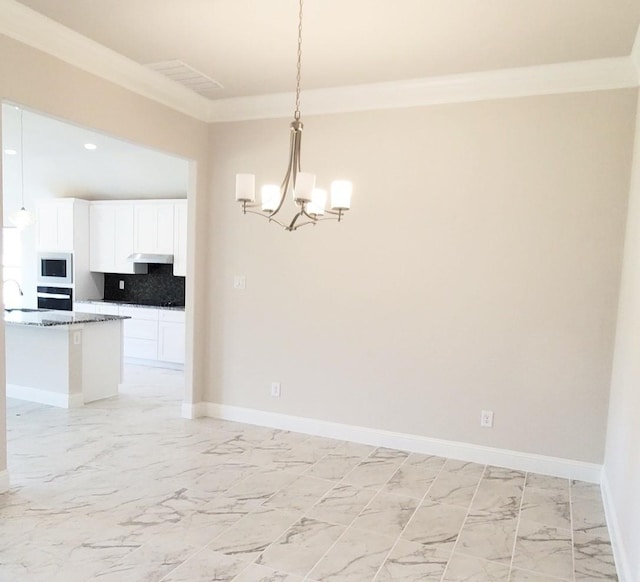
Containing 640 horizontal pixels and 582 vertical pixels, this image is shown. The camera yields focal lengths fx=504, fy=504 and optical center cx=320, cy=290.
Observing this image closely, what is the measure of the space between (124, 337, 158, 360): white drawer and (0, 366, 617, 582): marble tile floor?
106 inches

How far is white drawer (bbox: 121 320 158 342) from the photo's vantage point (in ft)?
22.8

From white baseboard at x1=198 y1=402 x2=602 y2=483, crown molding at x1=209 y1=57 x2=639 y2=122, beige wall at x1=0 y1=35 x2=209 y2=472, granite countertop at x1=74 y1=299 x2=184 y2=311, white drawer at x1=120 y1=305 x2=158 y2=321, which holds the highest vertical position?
crown molding at x1=209 y1=57 x2=639 y2=122

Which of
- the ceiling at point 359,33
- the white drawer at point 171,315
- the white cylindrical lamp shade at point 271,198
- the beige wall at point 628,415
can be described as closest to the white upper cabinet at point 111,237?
the white drawer at point 171,315

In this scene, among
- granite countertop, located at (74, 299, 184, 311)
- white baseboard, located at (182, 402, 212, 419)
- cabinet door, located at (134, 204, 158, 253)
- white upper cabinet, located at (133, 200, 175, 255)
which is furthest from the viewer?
cabinet door, located at (134, 204, 158, 253)

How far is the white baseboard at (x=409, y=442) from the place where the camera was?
3531 millimetres

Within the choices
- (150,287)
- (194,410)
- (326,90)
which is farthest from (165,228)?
(326,90)

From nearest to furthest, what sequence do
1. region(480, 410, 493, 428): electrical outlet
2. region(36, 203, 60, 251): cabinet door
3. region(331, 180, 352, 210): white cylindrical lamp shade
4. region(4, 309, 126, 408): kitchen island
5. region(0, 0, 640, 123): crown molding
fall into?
region(331, 180, 352, 210): white cylindrical lamp shade
region(0, 0, 640, 123): crown molding
region(480, 410, 493, 428): electrical outlet
region(4, 309, 126, 408): kitchen island
region(36, 203, 60, 251): cabinet door

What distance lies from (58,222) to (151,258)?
5.34ft

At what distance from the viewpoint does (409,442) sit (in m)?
3.96

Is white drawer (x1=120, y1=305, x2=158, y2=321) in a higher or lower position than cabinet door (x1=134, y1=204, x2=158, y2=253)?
lower

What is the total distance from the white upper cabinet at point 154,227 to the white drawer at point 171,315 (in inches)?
32.0

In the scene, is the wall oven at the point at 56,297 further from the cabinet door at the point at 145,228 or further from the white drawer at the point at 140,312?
the cabinet door at the point at 145,228

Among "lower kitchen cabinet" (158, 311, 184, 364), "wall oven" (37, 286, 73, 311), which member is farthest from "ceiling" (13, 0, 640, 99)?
"wall oven" (37, 286, 73, 311)

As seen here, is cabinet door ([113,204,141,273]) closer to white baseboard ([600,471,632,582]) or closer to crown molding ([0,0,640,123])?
crown molding ([0,0,640,123])
